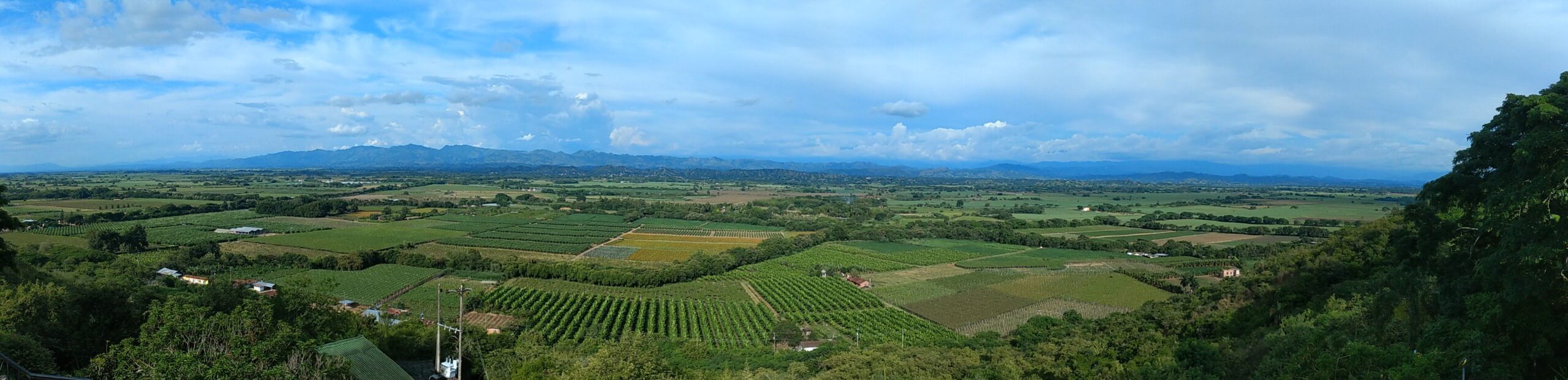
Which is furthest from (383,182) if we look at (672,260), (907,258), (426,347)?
(426,347)

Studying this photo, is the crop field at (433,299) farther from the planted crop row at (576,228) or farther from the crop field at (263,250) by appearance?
the planted crop row at (576,228)

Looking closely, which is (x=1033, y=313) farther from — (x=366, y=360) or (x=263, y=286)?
(x=263, y=286)

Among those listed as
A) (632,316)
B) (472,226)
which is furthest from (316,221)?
(632,316)

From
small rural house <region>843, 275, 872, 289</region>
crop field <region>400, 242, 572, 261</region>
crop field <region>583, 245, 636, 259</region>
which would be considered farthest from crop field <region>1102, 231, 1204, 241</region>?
crop field <region>400, 242, 572, 261</region>

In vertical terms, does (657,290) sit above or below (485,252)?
below

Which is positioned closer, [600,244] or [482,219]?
[600,244]

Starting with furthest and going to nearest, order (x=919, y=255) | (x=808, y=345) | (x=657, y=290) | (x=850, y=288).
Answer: (x=919, y=255)
(x=850, y=288)
(x=657, y=290)
(x=808, y=345)

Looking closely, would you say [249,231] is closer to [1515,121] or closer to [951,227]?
[951,227]
